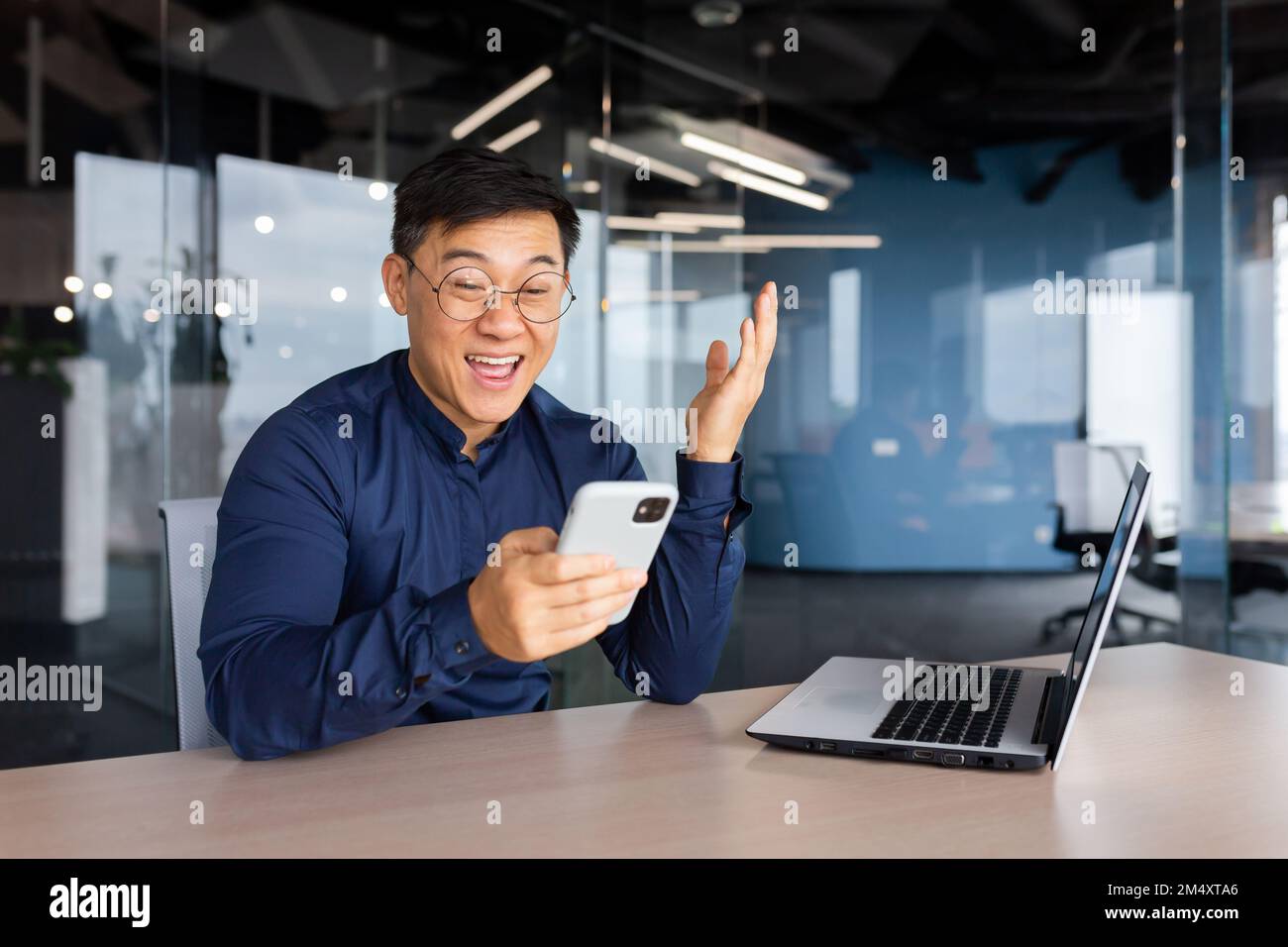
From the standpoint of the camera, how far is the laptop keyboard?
1.23 meters

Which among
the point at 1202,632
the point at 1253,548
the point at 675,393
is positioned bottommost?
the point at 1202,632

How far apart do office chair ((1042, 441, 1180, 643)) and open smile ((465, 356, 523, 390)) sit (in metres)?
3.35

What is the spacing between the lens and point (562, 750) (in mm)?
1248

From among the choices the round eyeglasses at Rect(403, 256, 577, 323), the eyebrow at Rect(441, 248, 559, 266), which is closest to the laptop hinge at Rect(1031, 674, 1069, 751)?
the round eyeglasses at Rect(403, 256, 577, 323)

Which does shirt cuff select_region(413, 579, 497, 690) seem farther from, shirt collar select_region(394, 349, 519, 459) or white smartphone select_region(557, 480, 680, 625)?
shirt collar select_region(394, 349, 519, 459)

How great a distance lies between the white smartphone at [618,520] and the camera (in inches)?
38.4

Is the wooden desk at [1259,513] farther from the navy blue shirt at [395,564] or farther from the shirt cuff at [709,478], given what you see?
the shirt cuff at [709,478]

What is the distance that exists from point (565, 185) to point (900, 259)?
4.66 ft

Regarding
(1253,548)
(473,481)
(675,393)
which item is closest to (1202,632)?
(1253,548)

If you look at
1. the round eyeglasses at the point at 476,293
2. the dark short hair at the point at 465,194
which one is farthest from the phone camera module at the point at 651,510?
the dark short hair at the point at 465,194

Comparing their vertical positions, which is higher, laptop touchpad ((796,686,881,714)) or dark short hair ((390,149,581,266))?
dark short hair ((390,149,581,266))

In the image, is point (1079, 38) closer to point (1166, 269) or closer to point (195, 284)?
point (1166, 269)

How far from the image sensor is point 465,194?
5.13 ft

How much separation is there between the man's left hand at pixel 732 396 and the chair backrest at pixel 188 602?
0.75 metres
